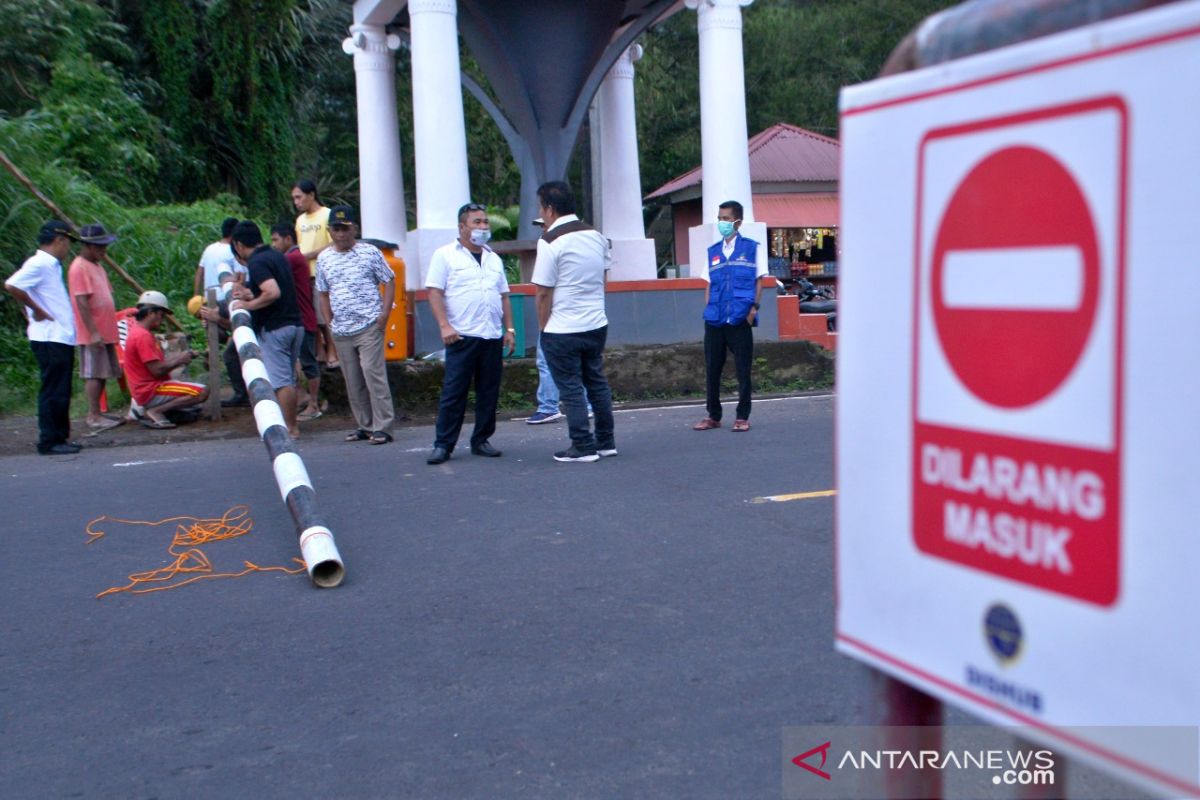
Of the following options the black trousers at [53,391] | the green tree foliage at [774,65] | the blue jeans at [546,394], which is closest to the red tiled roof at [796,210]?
the green tree foliage at [774,65]

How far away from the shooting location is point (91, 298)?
31.2ft

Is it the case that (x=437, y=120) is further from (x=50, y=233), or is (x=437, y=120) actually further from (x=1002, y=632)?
(x=1002, y=632)

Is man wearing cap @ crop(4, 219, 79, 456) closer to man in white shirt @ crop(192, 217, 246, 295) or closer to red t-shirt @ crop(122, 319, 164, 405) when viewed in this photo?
red t-shirt @ crop(122, 319, 164, 405)

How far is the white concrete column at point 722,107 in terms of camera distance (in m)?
12.3

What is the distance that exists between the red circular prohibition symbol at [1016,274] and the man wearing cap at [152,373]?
934 centimetres

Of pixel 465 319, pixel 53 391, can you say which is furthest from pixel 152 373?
pixel 465 319

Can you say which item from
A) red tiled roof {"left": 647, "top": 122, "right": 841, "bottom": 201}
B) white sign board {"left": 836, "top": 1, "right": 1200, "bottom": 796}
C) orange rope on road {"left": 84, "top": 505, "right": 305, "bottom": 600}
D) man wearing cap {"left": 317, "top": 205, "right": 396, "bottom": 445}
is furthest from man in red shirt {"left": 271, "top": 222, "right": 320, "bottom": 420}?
red tiled roof {"left": 647, "top": 122, "right": 841, "bottom": 201}

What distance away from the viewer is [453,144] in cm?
1146

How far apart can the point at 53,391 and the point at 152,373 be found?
3.58 feet

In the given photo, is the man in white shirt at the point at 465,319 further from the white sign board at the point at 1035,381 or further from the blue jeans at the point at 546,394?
the white sign board at the point at 1035,381

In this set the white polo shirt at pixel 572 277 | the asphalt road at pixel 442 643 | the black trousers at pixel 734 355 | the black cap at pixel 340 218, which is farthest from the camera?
the black trousers at pixel 734 355

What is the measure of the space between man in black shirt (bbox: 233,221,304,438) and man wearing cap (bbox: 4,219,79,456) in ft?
4.39

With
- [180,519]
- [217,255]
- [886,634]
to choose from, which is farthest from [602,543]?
[217,255]

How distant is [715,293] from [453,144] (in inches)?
148
